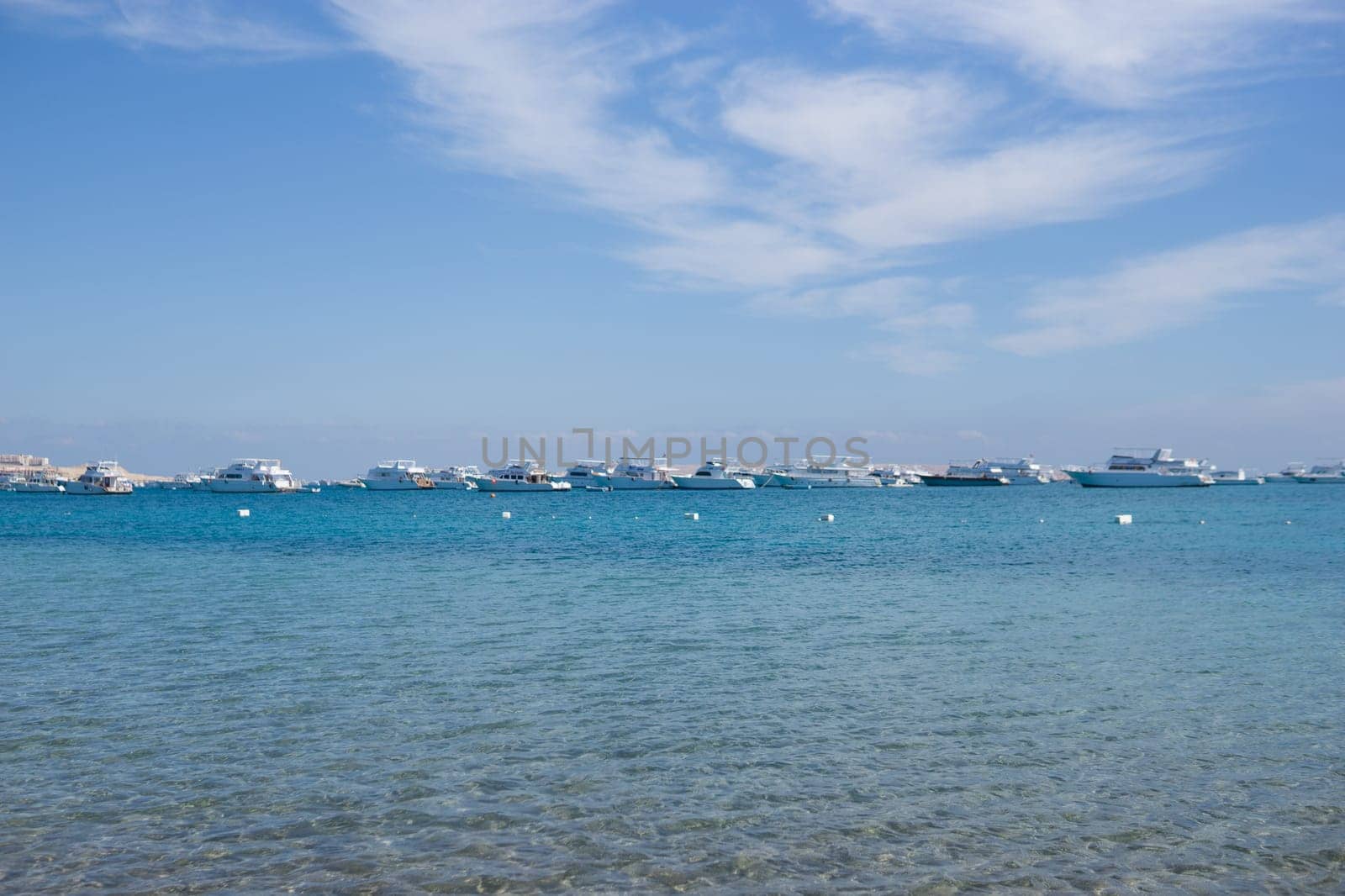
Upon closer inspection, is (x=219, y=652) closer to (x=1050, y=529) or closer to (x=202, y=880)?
(x=202, y=880)

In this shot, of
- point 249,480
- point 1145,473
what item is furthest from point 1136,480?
point 249,480

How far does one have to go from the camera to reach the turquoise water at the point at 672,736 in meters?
9.65

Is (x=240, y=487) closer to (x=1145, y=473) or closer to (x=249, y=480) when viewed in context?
(x=249, y=480)

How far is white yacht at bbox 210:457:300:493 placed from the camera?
600 feet

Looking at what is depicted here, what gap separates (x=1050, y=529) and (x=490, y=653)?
5548 cm

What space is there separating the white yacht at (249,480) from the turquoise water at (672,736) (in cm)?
15927

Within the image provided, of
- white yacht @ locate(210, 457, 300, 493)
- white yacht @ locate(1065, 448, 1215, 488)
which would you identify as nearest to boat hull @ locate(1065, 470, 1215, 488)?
white yacht @ locate(1065, 448, 1215, 488)

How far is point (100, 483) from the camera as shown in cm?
17062

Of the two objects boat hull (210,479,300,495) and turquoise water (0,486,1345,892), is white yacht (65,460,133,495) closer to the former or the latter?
boat hull (210,479,300,495)

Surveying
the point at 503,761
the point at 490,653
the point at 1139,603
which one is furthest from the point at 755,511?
the point at 503,761

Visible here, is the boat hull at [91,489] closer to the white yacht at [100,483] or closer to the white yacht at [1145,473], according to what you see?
the white yacht at [100,483]

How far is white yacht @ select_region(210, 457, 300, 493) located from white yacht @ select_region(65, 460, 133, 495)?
579 inches

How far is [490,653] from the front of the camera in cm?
2034

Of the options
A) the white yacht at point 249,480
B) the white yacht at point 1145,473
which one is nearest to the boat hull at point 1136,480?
the white yacht at point 1145,473
